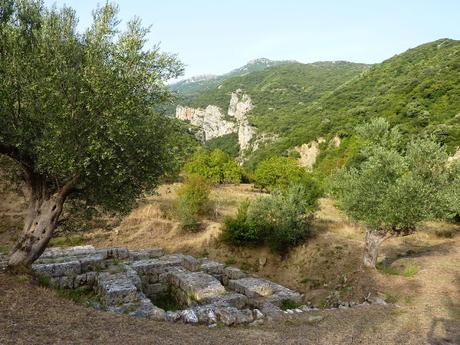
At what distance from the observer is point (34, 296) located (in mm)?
11602

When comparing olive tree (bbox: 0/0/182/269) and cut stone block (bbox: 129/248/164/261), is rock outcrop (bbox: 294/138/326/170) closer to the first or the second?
cut stone block (bbox: 129/248/164/261)

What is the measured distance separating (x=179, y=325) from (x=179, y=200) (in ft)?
64.3

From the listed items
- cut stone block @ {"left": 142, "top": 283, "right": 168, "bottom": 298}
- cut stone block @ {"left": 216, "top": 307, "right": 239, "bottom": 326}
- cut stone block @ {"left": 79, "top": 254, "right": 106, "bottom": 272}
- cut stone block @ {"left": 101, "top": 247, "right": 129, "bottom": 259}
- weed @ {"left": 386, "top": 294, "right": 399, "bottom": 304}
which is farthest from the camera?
cut stone block @ {"left": 101, "top": 247, "right": 129, "bottom": 259}

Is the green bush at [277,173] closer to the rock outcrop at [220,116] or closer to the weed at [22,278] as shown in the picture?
the weed at [22,278]

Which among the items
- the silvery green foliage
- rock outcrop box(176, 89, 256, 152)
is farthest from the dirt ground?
rock outcrop box(176, 89, 256, 152)

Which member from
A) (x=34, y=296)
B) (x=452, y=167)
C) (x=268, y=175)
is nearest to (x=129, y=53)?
(x=34, y=296)

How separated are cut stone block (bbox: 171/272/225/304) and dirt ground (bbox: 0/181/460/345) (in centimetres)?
493

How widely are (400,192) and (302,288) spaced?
9.03m

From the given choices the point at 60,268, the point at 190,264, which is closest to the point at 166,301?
the point at 190,264

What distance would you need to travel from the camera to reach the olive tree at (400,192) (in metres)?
19.0

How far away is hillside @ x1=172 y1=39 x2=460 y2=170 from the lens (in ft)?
206

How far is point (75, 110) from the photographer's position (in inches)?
434

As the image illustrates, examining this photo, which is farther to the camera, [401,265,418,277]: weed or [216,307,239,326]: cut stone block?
[401,265,418,277]: weed

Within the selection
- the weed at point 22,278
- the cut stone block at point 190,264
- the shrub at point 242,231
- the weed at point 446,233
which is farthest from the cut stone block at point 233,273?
the weed at point 446,233
